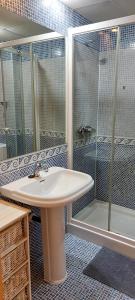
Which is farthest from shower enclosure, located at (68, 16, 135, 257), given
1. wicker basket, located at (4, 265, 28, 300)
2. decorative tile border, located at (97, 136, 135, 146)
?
wicker basket, located at (4, 265, 28, 300)

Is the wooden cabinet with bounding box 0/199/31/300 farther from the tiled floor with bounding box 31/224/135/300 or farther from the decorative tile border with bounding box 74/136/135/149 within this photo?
the decorative tile border with bounding box 74/136/135/149

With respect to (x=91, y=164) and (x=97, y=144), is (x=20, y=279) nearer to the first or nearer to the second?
(x=91, y=164)

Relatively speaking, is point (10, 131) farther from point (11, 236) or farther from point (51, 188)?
point (11, 236)

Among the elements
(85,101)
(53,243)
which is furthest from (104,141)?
(53,243)

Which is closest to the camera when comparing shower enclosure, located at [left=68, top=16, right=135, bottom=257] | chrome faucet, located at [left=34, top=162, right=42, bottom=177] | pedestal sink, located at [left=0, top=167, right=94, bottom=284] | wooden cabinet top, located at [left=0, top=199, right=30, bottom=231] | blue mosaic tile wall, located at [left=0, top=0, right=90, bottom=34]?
wooden cabinet top, located at [left=0, top=199, right=30, bottom=231]

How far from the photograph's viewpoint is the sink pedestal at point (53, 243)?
1579mm

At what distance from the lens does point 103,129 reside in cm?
280

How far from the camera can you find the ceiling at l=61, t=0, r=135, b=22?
2.04 m

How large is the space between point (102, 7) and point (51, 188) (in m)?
1.83

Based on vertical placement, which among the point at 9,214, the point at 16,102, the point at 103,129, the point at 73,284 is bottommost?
the point at 73,284

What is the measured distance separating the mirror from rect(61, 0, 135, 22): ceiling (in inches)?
16.5

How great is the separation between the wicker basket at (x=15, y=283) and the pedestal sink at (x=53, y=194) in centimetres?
35

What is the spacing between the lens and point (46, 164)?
1.86 metres

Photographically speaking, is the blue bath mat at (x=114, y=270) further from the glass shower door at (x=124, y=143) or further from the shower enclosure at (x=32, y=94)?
the shower enclosure at (x=32, y=94)
